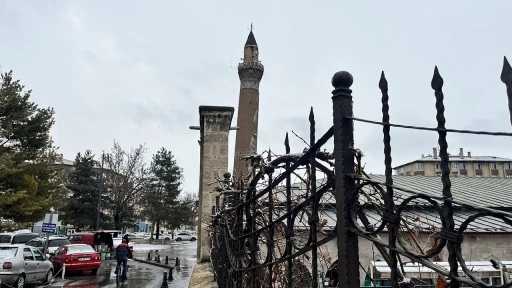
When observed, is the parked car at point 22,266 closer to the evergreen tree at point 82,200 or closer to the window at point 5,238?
the window at point 5,238

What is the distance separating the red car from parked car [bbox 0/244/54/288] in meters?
2.91

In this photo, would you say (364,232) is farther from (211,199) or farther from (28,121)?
(28,121)

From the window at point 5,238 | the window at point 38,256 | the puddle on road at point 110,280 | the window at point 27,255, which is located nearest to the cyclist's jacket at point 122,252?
the puddle on road at point 110,280

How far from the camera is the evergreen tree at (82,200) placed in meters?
50.9

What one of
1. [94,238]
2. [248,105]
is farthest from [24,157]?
[248,105]

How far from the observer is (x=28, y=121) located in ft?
90.8

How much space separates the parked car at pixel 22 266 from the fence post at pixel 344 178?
1428 centimetres

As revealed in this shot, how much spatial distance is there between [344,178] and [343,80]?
46 cm

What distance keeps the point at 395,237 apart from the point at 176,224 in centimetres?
6828

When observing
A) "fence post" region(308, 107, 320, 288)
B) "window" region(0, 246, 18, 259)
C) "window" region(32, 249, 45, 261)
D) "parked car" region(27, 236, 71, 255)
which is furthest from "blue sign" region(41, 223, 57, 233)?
"fence post" region(308, 107, 320, 288)

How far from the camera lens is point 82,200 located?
2020 inches

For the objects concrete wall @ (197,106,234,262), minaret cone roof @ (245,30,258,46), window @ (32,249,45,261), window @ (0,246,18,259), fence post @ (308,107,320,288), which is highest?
minaret cone roof @ (245,30,258,46)

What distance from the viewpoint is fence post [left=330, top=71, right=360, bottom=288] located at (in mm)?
1837

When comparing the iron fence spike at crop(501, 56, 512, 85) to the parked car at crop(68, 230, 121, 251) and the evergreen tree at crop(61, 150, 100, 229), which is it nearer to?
the parked car at crop(68, 230, 121, 251)
